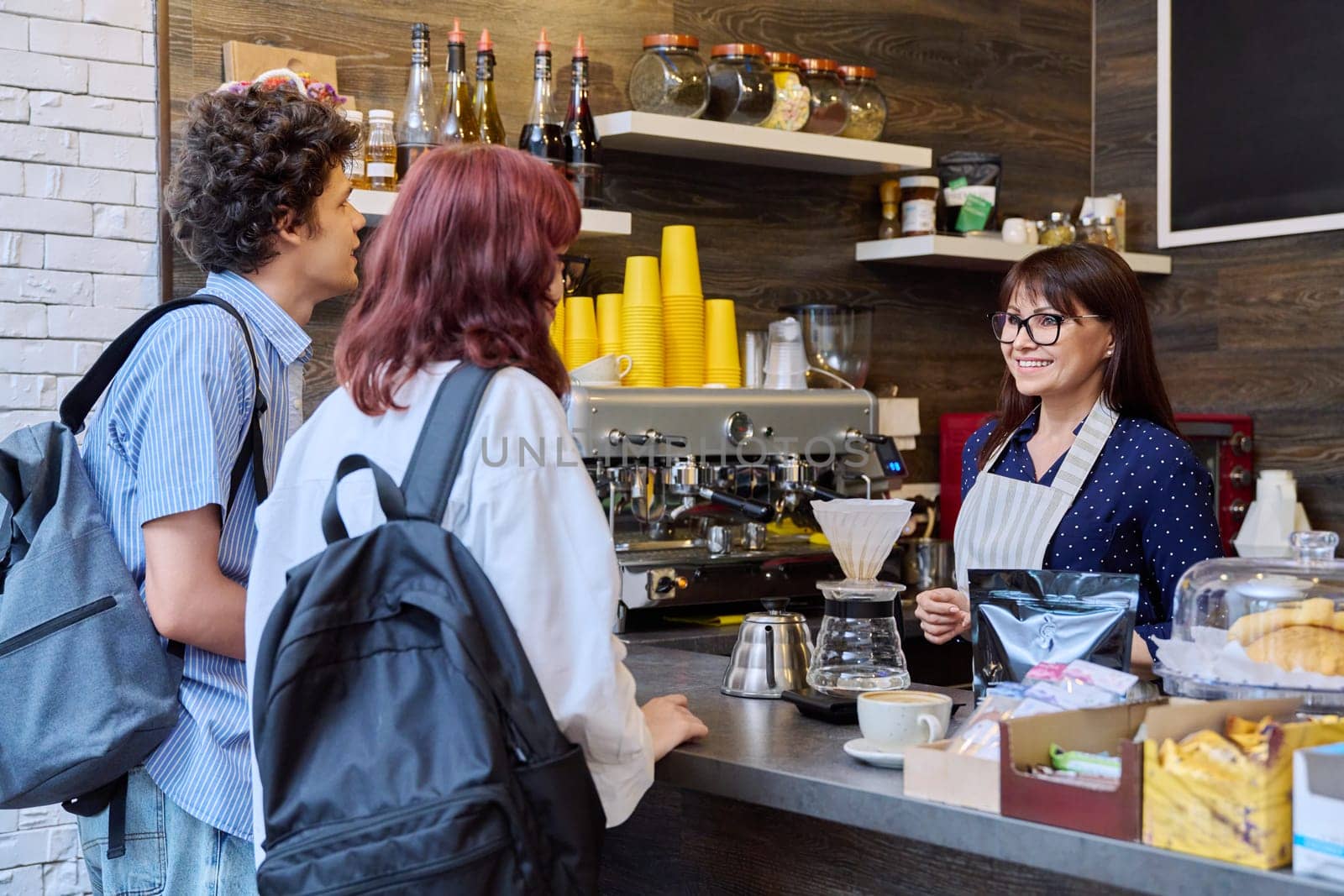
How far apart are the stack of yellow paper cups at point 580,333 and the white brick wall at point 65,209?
0.85 meters

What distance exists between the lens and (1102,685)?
154 centimetres

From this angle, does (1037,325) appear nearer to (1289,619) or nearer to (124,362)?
(1289,619)

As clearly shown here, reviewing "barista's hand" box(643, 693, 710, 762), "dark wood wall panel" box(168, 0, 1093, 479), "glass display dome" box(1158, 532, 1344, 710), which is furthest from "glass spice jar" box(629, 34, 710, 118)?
"glass display dome" box(1158, 532, 1344, 710)

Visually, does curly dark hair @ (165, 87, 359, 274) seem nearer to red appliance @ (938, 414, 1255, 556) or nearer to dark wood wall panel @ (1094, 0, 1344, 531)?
red appliance @ (938, 414, 1255, 556)

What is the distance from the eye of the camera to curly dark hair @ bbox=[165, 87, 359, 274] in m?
1.86


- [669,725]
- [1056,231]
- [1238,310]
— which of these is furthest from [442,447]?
[1238,310]

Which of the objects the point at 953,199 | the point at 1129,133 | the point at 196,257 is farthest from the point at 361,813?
the point at 1129,133

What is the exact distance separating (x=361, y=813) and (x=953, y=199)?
9.60 ft

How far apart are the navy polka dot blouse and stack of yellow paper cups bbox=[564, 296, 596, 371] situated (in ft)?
3.87

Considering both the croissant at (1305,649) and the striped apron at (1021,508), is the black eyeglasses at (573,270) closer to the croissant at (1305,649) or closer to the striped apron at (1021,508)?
the striped apron at (1021,508)

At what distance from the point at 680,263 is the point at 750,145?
32 centimetres

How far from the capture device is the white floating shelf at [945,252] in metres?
3.74

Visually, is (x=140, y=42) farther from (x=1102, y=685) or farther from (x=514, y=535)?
(x=1102, y=685)

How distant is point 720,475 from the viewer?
3.12 metres
